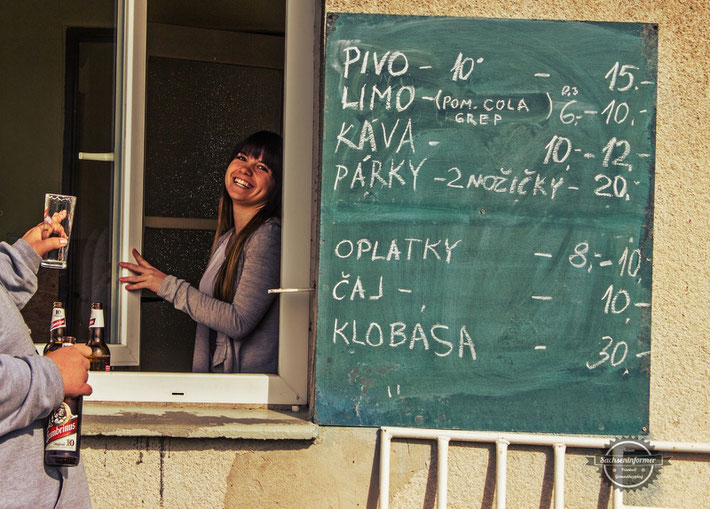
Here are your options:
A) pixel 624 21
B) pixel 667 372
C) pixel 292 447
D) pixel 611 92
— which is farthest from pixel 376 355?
pixel 624 21

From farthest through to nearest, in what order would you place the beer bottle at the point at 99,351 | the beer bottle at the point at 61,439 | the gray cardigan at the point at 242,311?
1. the gray cardigan at the point at 242,311
2. the beer bottle at the point at 99,351
3. the beer bottle at the point at 61,439

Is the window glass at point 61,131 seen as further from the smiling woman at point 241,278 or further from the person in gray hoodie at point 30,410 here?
the person in gray hoodie at point 30,410

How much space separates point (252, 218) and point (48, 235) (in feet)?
3.22

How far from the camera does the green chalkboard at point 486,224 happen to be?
327 cm

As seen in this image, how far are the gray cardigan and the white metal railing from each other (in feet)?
2.42

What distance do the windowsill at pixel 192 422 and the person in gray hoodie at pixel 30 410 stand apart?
2.46ft

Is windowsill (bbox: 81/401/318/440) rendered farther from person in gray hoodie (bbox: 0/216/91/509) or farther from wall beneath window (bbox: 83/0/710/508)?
person in gray hoodie (bbox: 0/216/91/509)

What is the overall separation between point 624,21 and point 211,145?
1.93 m

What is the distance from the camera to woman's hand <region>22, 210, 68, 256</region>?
290cm

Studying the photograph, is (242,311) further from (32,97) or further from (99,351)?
(32,97)

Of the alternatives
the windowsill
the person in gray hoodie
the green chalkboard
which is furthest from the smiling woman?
the person in gray hoodie

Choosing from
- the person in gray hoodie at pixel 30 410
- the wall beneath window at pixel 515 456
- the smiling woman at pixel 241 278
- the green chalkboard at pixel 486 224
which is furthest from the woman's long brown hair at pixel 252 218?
the person in gray hoodie at pixel 30 410

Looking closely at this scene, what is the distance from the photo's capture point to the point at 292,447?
10.7 ft

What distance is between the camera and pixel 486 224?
3.28 metres
